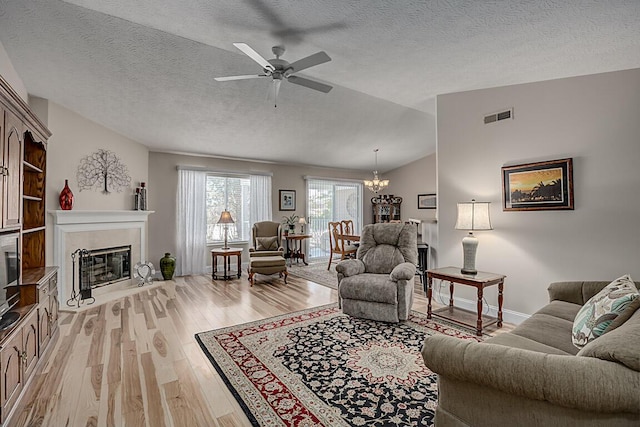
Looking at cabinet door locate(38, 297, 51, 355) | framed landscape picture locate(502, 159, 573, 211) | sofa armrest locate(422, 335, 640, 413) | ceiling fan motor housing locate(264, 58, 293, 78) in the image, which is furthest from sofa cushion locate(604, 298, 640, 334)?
cabinet door locate(38, 297, 51, 355)

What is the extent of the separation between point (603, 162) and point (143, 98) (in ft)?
16.9

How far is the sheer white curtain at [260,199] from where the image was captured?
6.69 m

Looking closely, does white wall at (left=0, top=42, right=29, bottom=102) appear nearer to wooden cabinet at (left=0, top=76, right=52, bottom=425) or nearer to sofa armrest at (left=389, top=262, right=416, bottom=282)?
wooden cabinet at (left=0, top=76, right=52, bottom=425)

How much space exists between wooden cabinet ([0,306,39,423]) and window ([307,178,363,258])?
574 centimetres

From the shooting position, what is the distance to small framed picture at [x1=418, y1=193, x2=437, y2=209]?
7594mm

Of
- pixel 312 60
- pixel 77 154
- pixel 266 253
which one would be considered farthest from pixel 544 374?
pixel 77 154

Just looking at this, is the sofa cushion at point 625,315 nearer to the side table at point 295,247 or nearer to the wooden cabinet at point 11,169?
the wooden cabinet at point 11,169

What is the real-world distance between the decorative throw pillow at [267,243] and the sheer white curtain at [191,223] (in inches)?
45.9

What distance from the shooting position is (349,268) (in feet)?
11.8

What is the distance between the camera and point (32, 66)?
3096 mm

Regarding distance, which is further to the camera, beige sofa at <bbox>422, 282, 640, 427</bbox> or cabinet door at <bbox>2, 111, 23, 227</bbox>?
cabinet door at <bbox>2, 111, 23, 227</bbox>

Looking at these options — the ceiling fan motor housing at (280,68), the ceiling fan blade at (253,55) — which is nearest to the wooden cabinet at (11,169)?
the ceiling fan blade at (253,55)

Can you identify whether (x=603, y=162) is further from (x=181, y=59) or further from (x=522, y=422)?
(x=181, y=59)

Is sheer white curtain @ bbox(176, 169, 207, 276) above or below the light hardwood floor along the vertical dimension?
above
